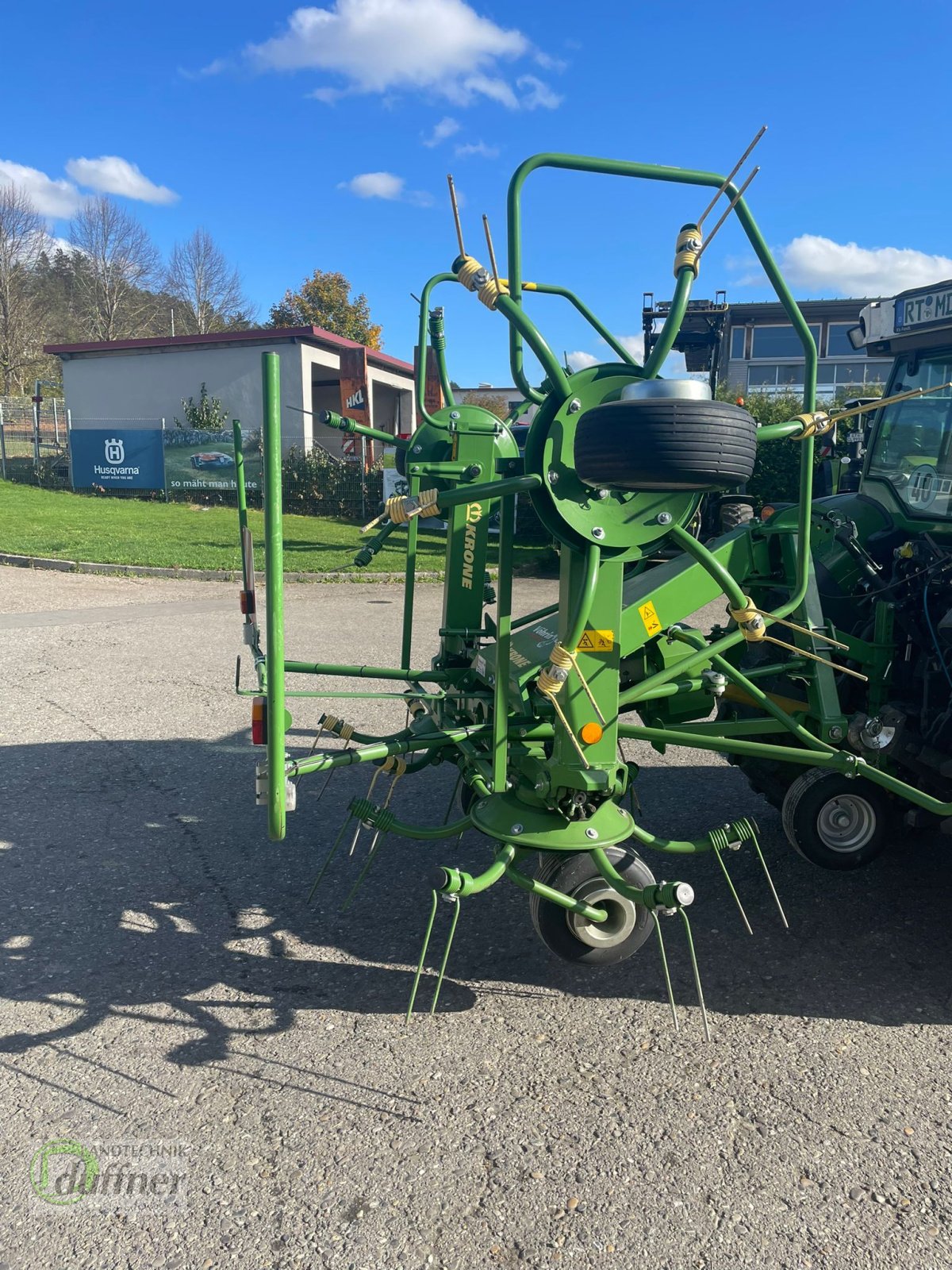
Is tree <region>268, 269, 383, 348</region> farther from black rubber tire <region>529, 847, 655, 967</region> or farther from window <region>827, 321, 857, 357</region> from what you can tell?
black rubber tire <region>529, 847, 655, 967</region>

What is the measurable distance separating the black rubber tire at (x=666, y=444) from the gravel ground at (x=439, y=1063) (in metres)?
1.69

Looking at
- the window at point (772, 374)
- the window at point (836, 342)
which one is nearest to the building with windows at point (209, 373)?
the window at point (772, 374)

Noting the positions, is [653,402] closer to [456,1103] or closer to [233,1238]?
[456,1103]

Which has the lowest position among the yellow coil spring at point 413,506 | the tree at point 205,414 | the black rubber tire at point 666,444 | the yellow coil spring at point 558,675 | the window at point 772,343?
the yellow coil spring at point 558,675

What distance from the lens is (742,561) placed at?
3.84m

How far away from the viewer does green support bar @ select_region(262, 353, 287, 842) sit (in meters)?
2.20

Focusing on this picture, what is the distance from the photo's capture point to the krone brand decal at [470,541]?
431 cm

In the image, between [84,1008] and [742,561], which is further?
[742,561]

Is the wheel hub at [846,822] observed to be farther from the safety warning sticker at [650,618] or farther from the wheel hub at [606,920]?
the wheel hub at [606,920]

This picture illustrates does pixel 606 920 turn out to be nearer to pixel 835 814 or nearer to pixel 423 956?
pixel 423 956

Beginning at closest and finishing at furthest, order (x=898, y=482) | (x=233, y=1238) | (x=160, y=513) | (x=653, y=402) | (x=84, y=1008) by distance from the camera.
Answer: (x=233, y=1238)
(x=653, y=402)
(x=84, y=1008)
(x=898, y=482)
(x=160, y=513)

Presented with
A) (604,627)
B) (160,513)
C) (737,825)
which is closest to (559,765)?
(604,627)

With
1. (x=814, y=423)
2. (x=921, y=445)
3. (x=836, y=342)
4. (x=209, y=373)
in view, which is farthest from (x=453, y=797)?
(x=836, y=342)

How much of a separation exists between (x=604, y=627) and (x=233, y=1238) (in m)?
1.86
